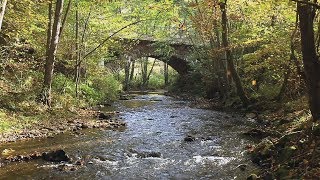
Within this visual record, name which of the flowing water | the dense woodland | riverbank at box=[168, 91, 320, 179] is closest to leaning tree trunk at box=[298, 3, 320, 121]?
the dense woodland

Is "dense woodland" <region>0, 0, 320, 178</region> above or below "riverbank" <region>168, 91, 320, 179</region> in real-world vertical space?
above

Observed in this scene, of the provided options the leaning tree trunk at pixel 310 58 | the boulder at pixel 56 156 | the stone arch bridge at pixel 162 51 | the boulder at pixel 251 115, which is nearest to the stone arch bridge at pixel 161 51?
the stone arch bridge at pixel 162 51

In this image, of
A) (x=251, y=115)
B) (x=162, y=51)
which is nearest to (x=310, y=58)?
(x=251, y=115)

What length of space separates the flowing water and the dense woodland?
1248mm

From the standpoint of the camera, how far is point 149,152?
26.8 feet

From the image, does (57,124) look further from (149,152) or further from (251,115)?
(251,115)

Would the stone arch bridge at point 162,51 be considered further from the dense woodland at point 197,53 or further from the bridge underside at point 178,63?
the dense woodland at point 197,53

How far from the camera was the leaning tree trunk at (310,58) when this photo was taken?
6.53 m

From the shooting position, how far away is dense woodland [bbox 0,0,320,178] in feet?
31.0

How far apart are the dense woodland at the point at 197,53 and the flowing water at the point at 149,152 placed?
4.10ft

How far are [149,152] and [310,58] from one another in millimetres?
3985

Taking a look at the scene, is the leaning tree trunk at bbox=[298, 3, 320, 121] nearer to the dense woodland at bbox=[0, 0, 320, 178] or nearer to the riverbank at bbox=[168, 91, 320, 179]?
the dense woodland at bbox=[0, 0, 320, 178]

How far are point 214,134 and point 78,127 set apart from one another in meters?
4.16

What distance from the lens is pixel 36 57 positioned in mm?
15469
